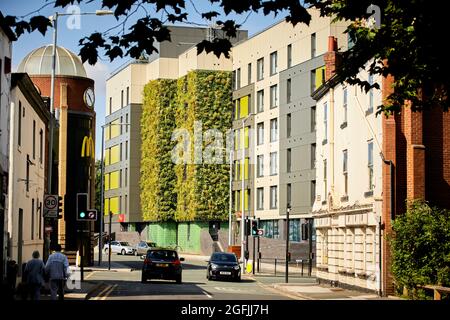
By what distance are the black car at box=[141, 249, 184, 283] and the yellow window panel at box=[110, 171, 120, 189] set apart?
239 ft

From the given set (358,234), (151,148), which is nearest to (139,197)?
(151,148)

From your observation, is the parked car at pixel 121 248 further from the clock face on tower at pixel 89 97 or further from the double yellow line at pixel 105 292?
the double yellow line at pixel 105 292

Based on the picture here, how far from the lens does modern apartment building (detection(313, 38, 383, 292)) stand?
125 ft

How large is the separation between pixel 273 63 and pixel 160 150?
27318 mm

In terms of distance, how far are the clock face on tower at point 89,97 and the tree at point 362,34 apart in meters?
43.9

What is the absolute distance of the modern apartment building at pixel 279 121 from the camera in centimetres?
7394

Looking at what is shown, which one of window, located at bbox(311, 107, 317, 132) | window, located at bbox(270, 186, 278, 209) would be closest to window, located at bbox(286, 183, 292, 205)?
window, located at bbox(270, 186, 278, 209)

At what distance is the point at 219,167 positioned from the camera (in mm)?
98062

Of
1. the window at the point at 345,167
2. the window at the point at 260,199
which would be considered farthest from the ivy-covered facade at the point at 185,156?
the window at the point at 345,167

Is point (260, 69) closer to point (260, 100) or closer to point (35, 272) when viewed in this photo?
point (260, 100)

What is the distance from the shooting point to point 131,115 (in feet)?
373
